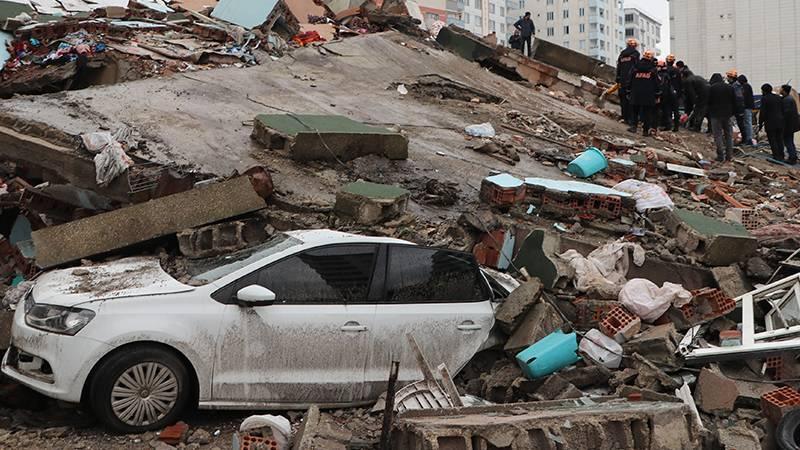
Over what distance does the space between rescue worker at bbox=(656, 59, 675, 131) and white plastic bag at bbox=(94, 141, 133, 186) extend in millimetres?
11812

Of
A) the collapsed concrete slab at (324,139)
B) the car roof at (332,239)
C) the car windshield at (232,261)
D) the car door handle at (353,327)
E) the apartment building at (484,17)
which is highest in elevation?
the apartment building at (484,17)

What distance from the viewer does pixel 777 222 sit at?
9.48 meters

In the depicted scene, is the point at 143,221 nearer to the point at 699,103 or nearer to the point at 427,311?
the point at 427,311

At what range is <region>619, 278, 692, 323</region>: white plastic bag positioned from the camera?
21.6 ft

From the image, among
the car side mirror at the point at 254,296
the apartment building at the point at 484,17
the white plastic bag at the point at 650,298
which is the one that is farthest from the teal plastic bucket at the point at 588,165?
the apartment building at the point at 484,17

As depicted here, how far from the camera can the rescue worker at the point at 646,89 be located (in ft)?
48.1

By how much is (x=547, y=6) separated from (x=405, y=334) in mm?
95641

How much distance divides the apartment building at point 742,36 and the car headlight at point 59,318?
1930 inches

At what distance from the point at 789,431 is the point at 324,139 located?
21.4ft

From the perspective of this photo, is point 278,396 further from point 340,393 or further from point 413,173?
point 413,173

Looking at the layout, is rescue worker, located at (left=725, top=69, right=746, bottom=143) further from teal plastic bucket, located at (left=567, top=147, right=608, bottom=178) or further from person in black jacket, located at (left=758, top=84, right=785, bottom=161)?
teal plastic bucket, located at (left=567, top=147, right=608, bottom=178)

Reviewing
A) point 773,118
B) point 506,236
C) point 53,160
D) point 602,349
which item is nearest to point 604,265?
point 506,236

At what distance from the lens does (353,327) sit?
5465 millimetres

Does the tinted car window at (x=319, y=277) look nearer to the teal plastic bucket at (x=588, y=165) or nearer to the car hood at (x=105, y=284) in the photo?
the car hood at (x=105, y=284)
